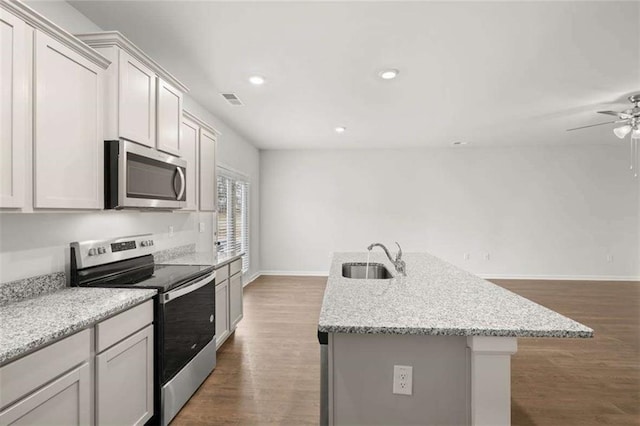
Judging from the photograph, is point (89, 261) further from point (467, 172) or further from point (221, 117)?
point (467, 172)

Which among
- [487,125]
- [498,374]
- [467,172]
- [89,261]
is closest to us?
[498,374]

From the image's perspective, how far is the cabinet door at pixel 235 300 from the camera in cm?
322

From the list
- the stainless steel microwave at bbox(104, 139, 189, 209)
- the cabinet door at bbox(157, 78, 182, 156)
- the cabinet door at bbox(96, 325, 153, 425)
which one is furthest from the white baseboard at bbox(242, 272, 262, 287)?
the cabinet door at bbox(96, 325, 153, 425)

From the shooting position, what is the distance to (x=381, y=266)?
279 centimetres

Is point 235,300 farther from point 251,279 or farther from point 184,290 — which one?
point 251,279

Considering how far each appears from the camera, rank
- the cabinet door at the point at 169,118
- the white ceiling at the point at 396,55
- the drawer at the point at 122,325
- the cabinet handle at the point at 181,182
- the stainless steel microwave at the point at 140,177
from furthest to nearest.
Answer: the cabinet handle at the point at 181,182 < the cabinet door at the point at 169,118 < the white ceiling at the point at 396,55 < the stainless steel microwave at the point at 140,177 < the drawer at the point at 122,325

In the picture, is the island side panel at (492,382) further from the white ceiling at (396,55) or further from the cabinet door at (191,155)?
the cabinet door at (191,155)

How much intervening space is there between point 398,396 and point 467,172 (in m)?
5.97

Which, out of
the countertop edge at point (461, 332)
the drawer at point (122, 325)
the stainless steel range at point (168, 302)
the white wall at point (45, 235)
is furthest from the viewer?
the stainless steel range at point (168, 302)

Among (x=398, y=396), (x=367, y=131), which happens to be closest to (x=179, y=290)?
(x=398, y=396)

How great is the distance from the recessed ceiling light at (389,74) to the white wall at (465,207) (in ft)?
11.7

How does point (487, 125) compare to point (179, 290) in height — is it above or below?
above

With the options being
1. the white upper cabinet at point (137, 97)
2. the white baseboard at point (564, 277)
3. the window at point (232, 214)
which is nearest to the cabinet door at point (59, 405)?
the white upper cabinet at point (137, 97)

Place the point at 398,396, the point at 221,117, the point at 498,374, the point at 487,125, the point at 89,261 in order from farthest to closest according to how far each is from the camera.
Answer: the point at 487,125
the point at 221,117
the point at 89,261
the point at 398,396
the point at 498,374
